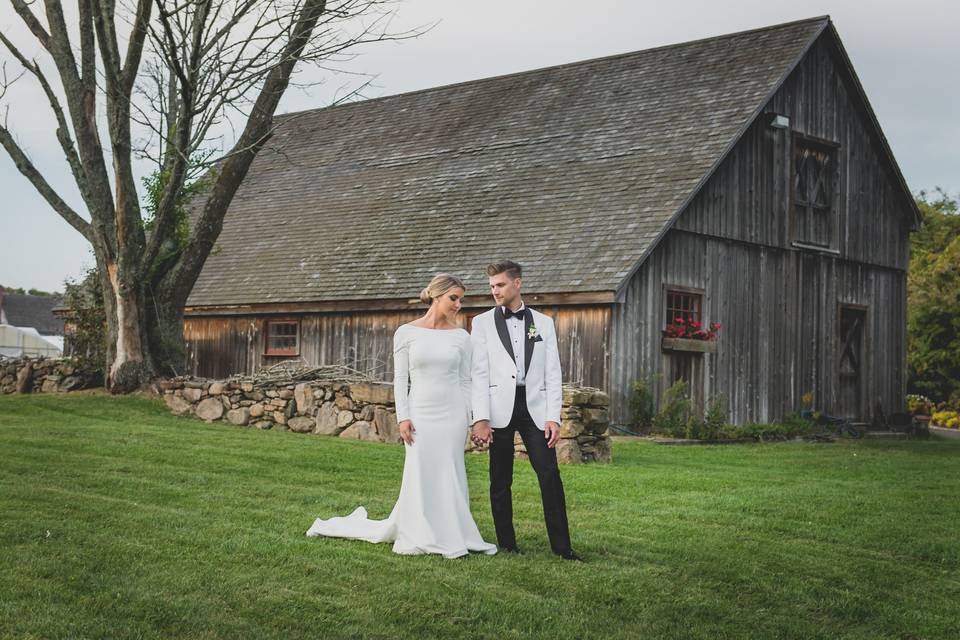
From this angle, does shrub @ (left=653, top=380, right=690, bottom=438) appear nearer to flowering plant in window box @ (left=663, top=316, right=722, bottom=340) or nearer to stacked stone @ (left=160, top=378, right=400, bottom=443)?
flowering plant in window box @ (left=663, top=316, right=722, bottom=340)

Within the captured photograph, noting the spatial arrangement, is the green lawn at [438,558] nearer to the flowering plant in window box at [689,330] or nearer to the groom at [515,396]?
the groom at [515,396]

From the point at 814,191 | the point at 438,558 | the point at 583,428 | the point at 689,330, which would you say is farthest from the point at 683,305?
the point at 438,558

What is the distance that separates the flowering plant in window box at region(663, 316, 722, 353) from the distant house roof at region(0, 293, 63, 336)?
67.9 meters

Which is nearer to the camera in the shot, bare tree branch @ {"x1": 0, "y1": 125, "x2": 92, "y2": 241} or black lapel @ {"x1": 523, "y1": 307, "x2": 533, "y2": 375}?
black lapel @ {"x1": 523, "y1": 307, "x2": 533, "y2": 375}

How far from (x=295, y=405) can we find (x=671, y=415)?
641 cm

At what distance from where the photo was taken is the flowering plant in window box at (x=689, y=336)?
2088 centimetres

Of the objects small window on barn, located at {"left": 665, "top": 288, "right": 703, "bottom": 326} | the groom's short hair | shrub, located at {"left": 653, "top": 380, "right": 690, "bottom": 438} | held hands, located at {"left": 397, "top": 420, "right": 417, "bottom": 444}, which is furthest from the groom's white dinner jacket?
small window on barn, located at {"left": 665, "top": 288, "right": 703, "bottom": 326}

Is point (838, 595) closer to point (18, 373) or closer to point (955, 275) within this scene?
point (18, 373)

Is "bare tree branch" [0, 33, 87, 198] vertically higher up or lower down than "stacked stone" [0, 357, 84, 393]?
higher up

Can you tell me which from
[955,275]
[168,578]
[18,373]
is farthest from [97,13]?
[955,275]

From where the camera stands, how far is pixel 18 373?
23375 mm

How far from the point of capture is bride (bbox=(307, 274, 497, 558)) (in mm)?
8195

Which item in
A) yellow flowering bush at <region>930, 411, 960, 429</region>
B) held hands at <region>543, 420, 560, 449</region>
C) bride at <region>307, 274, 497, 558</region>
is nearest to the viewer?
held hands at <region>543, 420, 560, 449</region>

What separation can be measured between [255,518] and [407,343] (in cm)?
196
